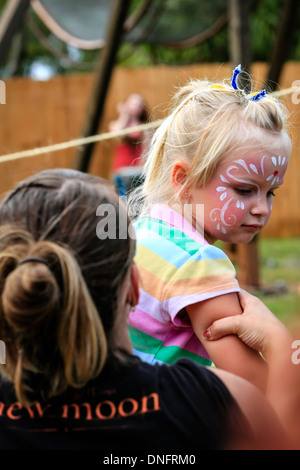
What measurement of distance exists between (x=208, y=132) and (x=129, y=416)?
0.77 metres

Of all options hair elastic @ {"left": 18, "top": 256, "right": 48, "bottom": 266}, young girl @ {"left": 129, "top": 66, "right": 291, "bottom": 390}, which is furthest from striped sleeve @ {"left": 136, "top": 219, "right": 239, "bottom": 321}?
hair elastic @ {"left": 18, "top": 256, "right": 48, "bottom": 266}

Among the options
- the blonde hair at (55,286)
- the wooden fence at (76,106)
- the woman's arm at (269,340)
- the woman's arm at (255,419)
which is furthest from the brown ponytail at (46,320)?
the wooden fence at (76,106)

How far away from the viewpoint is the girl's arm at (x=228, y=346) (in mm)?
1433

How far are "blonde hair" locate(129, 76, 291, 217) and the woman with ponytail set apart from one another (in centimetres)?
52

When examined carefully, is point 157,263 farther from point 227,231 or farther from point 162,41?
point 162,41

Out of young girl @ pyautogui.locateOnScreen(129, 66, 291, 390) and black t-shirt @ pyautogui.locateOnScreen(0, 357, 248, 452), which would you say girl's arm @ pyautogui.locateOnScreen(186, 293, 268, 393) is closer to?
young girl @ pyautogui.locateOnScreen(129, 66, 291, 390)

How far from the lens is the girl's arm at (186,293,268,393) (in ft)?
4.70

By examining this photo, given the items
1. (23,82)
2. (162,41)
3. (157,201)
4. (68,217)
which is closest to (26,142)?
(23,82)

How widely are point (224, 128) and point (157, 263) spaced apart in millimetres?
361

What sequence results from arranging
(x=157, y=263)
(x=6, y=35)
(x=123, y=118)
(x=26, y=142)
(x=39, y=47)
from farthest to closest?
(x=39, y=47)
(x=26, y=142)
(x=123, y=118)
(x=6, y=35)
(x=157, y=263)

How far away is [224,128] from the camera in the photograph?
1.64 meters

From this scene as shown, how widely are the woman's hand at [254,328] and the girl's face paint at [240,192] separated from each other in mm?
270

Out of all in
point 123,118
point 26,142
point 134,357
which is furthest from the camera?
point 26,142

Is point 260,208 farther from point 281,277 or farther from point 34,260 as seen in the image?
point 281,277
